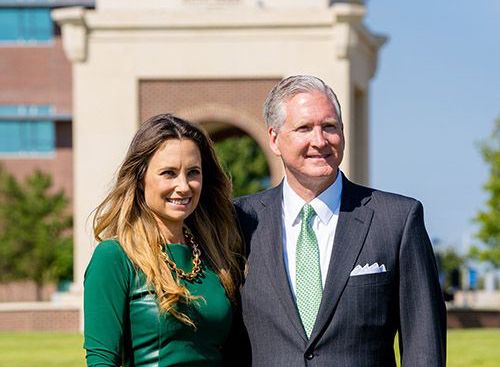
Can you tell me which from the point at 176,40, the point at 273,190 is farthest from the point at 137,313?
the point at 176,40

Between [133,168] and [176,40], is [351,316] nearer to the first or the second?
[133,168]

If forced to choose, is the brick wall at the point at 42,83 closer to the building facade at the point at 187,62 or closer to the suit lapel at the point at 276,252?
the building facade at the point at 187,62

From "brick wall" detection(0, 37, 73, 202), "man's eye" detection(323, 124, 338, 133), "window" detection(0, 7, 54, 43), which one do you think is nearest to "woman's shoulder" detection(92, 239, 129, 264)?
"man's eye" detection(323, 124, 338, 133)

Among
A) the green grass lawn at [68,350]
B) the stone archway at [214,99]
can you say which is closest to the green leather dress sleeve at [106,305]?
the green grass lawn at [68,350]

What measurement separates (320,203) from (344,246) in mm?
198

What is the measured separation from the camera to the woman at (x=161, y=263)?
509 centimetres

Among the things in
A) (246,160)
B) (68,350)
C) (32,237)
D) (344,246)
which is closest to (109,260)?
(344,246)

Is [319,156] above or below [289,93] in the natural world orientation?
below

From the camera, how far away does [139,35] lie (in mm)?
27156

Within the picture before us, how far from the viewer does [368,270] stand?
5281mm

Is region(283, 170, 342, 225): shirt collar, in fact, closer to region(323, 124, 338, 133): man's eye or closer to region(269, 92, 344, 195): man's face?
region(269, 92, 344, 195): man's face

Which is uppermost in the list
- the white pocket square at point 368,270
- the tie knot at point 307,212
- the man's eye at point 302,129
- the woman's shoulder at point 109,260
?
the man's eye at point 302,129

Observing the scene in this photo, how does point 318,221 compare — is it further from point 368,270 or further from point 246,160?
point 246,160

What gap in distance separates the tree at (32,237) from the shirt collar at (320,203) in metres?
46.8
